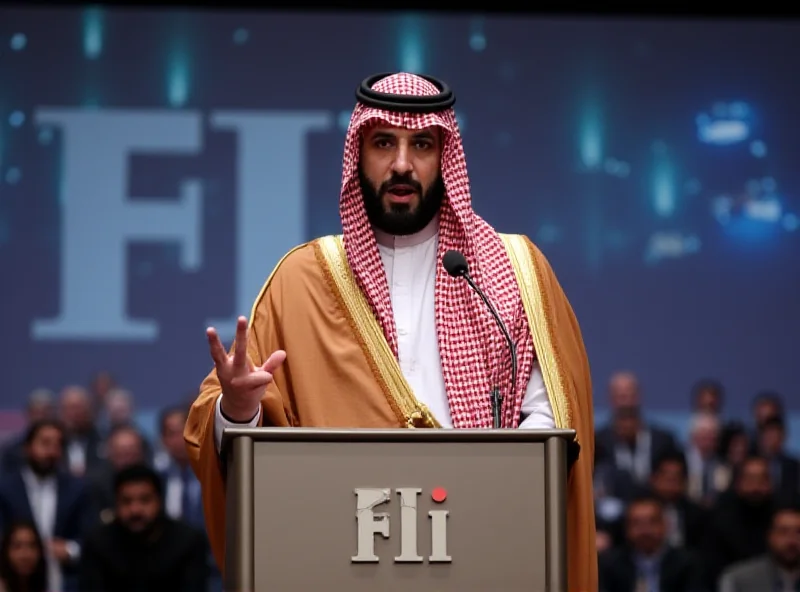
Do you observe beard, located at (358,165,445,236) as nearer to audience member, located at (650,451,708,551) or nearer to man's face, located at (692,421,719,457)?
audience member, located at (650,451,708,551)

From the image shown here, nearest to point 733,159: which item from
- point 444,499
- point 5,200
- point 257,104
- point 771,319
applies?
point 771,319

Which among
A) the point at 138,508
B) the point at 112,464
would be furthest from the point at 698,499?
the point at 138,508

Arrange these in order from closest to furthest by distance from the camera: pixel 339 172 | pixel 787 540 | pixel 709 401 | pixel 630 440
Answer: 1. pixel 787 540
2. pixel 630 440
3. pixel 709 401
4. pixel 339 172

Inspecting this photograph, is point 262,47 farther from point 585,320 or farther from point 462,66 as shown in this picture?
point 585,320

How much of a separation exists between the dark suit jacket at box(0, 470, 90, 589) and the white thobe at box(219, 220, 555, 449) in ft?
12.9

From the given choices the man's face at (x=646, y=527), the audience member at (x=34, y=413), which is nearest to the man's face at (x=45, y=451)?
the audience member at (x=34, y=413)

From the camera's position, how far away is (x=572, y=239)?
26.7 feet

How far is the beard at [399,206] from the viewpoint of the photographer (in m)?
2.92

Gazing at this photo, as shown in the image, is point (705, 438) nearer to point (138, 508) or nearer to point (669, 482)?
point (669, 482)

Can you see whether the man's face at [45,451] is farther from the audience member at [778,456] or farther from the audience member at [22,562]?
the audience member at [778,456]

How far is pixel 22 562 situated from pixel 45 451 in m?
0.99

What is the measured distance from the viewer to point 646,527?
6141 millimetres

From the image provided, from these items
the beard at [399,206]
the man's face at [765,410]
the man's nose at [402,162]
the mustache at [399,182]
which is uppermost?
the man's nose at [402,162]

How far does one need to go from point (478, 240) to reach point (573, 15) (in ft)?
18.1
